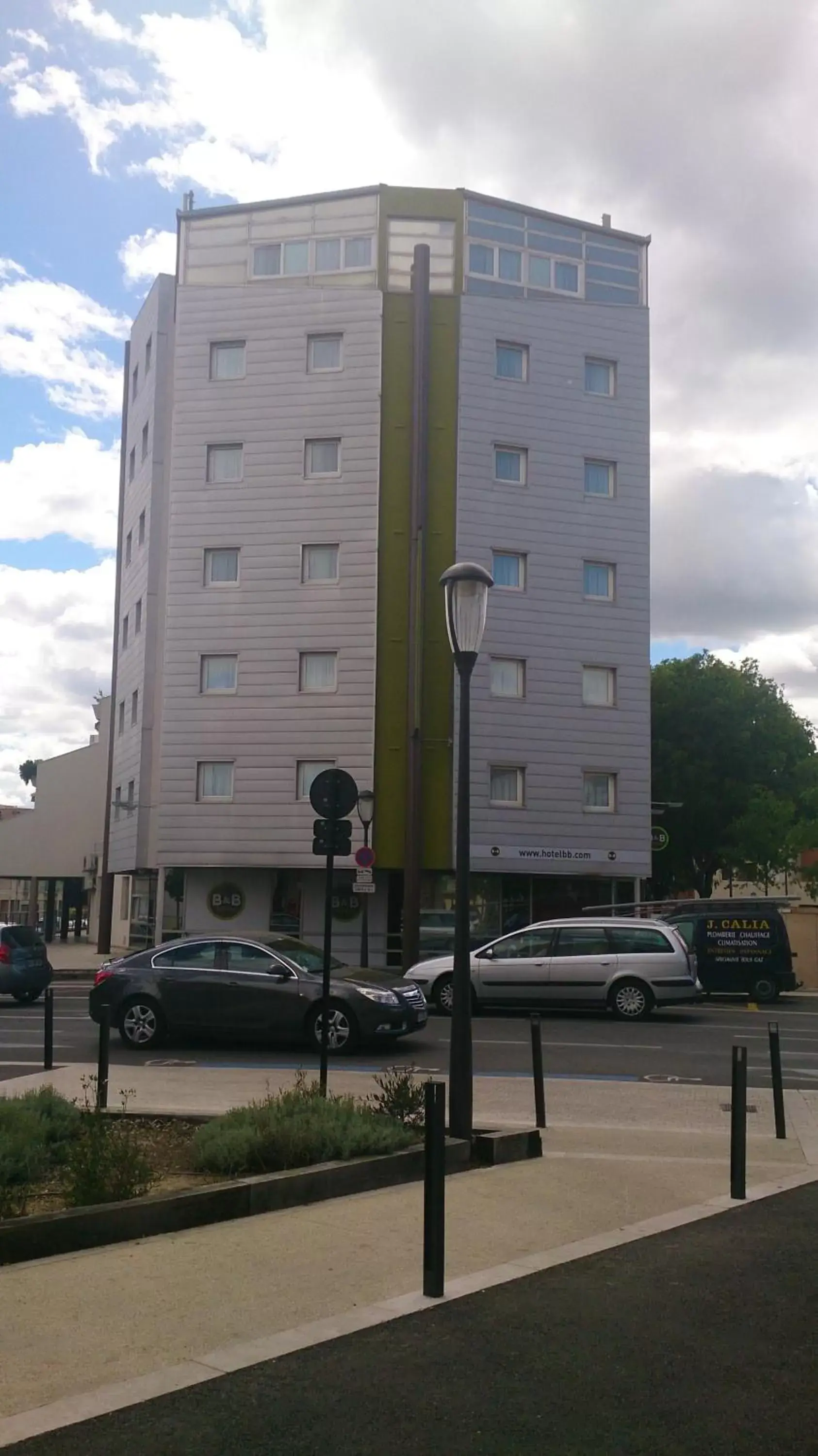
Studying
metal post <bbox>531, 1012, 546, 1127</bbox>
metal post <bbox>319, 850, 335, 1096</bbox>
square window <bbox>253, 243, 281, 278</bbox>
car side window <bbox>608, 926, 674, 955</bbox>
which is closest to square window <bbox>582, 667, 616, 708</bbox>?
square window <bbox>253, 243, 281, 278</bbox>

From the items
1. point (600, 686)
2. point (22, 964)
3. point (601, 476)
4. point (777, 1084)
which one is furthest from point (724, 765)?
point (777, 1084)

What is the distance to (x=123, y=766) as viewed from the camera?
143 ft

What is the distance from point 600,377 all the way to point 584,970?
22.9 metres

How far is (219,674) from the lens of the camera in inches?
1499

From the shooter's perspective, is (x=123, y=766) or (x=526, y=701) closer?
(x=526, y=701)

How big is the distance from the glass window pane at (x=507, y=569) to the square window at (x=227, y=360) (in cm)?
891

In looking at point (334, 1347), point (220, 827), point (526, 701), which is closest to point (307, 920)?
point (220, 827)

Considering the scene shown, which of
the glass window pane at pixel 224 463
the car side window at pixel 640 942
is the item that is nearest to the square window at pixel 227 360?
the glass window pane at pixel 224 463

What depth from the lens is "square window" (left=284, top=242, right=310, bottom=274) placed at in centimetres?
3953

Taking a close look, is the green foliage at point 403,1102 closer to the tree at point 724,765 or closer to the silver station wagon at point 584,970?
the silver station wagon at point 584,970

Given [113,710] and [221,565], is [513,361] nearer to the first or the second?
[221,565]

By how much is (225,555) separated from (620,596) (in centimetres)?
1107

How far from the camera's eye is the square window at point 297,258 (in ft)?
130

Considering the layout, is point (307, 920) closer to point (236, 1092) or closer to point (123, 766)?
point (123, 766)
